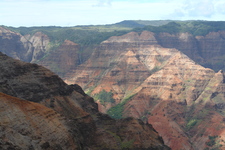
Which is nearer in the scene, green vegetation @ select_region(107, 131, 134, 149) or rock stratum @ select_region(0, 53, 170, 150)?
rock stratum @ select_region(0, 53, 170, 150)

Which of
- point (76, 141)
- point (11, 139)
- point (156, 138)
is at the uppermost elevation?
point (11, 139)

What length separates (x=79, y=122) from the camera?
173 metres

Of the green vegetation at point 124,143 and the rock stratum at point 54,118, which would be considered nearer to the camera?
the rock stratum at point 54,118

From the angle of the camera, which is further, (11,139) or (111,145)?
(111,145)

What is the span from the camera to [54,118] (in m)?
141

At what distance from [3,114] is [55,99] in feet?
189

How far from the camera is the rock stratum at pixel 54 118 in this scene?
12581 cm

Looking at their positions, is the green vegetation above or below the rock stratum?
below

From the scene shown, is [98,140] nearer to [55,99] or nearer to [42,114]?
[55,99]

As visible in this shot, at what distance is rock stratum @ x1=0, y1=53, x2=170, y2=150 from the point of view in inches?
4953

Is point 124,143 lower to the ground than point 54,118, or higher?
lower

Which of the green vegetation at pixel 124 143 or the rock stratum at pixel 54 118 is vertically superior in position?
the rock stratum at pixel 54 118

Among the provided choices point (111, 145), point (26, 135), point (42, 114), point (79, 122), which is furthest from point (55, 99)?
point (26, 135)

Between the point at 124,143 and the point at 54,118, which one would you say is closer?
the point at 54,118
